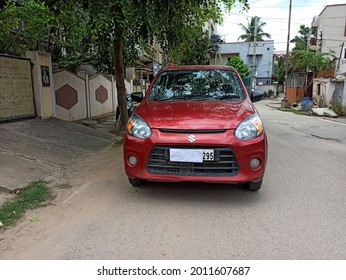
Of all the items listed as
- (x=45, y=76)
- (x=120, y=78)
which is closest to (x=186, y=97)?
(x=120, y=78)

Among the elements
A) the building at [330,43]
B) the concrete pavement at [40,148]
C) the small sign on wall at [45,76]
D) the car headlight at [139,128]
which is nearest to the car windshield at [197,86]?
the car headlight at [139,128]

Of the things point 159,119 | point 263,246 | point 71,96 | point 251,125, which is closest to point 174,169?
point 159,119

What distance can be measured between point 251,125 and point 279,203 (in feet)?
3.47

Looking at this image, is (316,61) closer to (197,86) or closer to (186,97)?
(197,86)

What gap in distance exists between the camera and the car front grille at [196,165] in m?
3.52

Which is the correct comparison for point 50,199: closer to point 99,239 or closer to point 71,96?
point 99,239

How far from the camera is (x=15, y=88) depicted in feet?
25.0

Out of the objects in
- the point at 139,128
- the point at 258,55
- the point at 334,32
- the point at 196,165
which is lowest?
the point at 196,165

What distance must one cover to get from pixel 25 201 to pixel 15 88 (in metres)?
4.72

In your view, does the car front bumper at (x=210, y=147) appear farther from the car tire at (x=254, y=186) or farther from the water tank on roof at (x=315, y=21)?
the water tank on roof at (x=315, y=21)

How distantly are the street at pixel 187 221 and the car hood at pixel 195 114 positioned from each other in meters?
0.99

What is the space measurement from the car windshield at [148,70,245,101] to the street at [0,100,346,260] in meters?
1.30

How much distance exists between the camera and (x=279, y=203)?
3.83 metres

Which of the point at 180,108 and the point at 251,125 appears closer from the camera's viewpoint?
the point at 251,125
